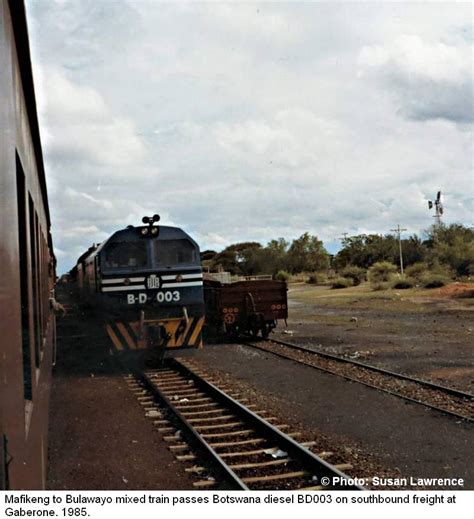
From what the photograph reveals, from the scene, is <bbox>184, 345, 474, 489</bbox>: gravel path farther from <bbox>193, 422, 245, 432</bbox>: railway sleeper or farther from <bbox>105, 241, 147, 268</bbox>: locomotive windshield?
<bbox>105, 241, 147, 268</bbox>: locomotive windshield

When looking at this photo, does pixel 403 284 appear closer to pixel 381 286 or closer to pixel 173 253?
pixel 381 286

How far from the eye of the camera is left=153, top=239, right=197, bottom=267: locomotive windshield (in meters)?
11.8

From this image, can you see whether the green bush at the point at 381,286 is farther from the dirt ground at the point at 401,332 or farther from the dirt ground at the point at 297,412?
the dirt ground at the point at 297,412

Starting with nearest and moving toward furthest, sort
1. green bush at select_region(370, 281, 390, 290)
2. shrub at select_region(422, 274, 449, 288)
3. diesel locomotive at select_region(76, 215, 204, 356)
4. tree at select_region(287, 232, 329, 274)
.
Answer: diesel locomotive at select_region(76, 215, 204, 356) < shrub at select_region(422, 274, 449, 288) < green bush at select_region(370, 281, 390, 290) < tree at select_region(287, 232, 329, 274)

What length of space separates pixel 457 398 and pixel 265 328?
8092mm

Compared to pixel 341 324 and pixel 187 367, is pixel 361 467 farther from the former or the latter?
pixel 341 324

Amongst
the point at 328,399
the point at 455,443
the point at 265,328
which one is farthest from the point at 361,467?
the point at 265,328

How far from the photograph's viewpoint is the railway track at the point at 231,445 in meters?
5.59

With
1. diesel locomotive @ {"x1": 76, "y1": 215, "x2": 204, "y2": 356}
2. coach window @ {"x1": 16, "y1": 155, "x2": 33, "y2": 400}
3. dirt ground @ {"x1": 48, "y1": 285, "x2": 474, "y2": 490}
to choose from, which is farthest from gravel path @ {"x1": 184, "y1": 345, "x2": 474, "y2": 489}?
coach window @ {"x1": 16, "y1": 155, "x2": 33, "y2": 400}

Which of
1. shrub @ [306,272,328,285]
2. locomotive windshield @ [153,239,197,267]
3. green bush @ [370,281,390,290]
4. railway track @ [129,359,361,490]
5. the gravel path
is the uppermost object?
locomotive windshield @ [153,239,197,267]

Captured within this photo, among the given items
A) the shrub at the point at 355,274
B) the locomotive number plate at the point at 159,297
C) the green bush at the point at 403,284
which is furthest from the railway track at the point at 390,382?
the shrub at the point at 355,274

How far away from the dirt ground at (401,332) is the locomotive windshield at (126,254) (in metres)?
5.11

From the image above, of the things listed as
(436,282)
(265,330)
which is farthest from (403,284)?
(265,330)

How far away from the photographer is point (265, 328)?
16797 millimetres
